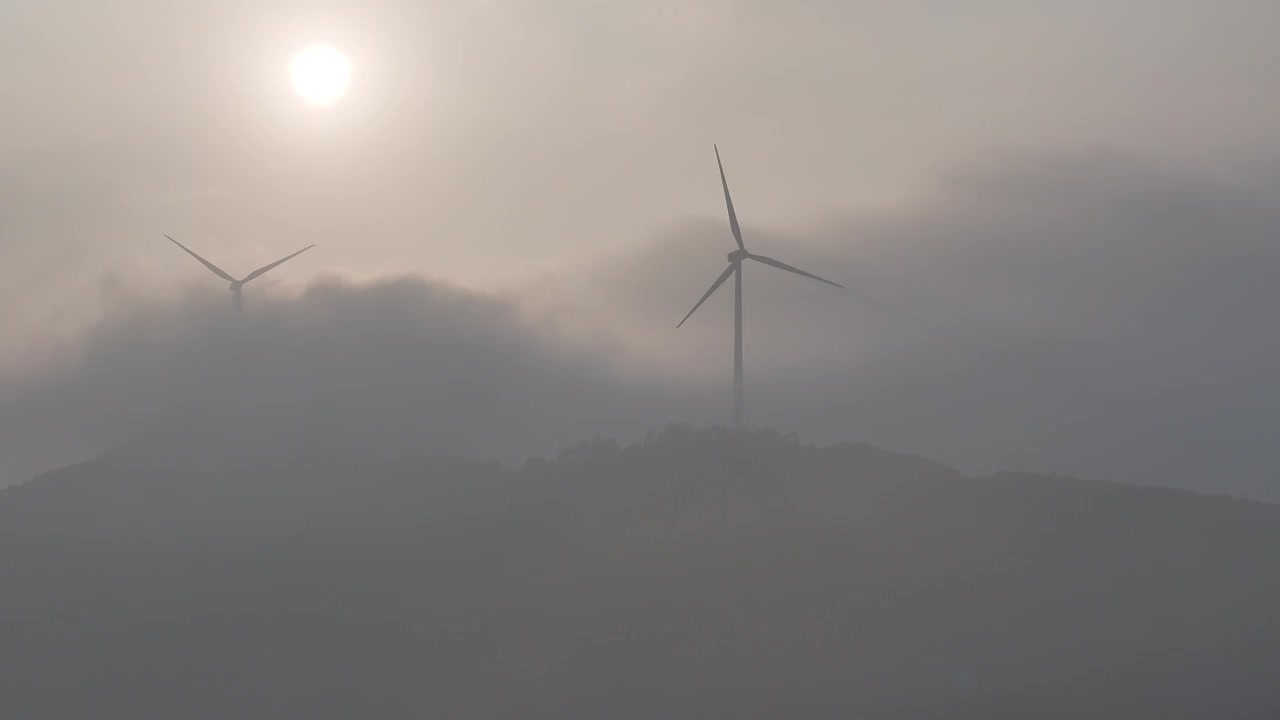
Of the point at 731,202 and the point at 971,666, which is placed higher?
the point at 731,202

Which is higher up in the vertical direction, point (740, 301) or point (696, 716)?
point (740, 301)

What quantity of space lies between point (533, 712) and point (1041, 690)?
76809 mm

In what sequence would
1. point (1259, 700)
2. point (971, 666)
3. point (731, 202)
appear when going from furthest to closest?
point (971, 666) → point (1259, 700) → point (731, 202)

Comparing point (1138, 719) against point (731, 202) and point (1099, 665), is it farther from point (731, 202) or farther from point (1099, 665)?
point (731, 202)

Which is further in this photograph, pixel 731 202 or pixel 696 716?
pixel 696 716

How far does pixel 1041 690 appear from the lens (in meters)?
191

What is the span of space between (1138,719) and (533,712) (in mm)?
88562

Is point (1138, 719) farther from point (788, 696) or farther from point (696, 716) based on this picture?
point (696, 716)

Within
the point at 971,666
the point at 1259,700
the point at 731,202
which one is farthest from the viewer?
the point at 971,666

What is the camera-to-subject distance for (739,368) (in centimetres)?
17875

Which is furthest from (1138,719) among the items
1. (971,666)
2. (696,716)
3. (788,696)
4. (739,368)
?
(739,368)

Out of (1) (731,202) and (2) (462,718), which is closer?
(1) (731,202)

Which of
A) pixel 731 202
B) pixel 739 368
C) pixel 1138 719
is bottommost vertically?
pixel 1138 719

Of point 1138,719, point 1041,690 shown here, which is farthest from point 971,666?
point 1138,719
